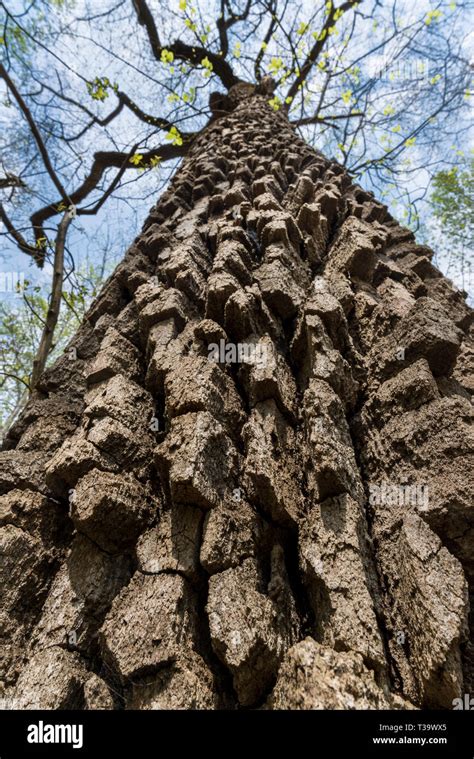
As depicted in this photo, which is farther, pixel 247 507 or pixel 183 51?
pixel 183 51

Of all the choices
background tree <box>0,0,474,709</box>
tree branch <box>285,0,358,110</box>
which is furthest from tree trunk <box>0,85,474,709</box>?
tree branch <box>285,0,358,110</box>

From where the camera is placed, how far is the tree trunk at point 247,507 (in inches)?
45.4

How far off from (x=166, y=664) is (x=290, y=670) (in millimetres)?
359

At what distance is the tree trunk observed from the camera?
45.4 inches

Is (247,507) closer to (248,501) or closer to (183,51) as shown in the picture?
(248,501)

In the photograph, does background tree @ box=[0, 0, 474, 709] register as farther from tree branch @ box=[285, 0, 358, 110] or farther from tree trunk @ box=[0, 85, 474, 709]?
tree branch @ box=[285, 0, 358, 110]

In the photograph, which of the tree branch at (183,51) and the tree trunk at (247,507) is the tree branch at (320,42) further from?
the tree trunk at (247,507)

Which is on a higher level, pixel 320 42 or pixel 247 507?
pixel 320 42

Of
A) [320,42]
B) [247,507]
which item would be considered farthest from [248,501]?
[320,42]

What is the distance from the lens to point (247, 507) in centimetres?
148

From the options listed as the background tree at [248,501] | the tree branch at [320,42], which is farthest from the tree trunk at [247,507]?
the tree branch at [320,42]
